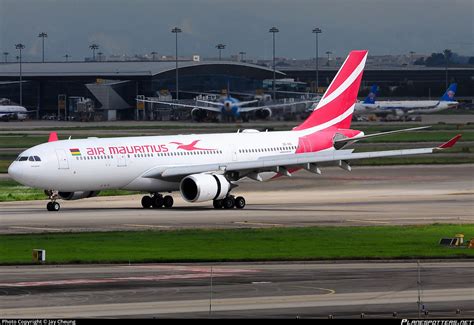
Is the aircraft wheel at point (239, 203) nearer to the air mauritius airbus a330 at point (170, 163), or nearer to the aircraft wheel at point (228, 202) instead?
the air mauritius airbus a330 at point (170, 163)

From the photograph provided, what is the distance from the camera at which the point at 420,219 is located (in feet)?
207

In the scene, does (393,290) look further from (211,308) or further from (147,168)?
(147,168)

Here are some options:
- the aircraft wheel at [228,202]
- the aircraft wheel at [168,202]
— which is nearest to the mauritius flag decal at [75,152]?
the aircraft wheel at [168,202]

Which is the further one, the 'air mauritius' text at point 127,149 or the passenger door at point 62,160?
the 'air mauritius' text at point 127,149

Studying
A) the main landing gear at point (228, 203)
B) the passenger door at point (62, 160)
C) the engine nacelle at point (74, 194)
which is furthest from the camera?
the main landing gear at point (228, 203)

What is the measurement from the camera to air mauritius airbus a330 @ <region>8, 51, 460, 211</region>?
68.1 meters

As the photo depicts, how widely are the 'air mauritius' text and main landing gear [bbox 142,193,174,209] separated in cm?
311

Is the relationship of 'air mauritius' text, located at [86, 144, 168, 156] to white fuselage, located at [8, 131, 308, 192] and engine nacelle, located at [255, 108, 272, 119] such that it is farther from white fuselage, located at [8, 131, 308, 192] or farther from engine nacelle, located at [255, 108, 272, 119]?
engine nacelle, located at [255, 108, 272, 119]

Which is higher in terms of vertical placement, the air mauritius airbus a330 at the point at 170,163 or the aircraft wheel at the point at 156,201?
the air mauritius airbus a330 at the point at 170,163

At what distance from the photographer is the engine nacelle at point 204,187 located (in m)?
69.2

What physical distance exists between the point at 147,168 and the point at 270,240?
62.9 feet

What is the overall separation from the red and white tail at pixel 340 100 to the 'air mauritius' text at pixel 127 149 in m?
13.0

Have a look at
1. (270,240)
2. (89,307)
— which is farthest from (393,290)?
(270,240)

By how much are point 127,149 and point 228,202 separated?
679 centimetres
